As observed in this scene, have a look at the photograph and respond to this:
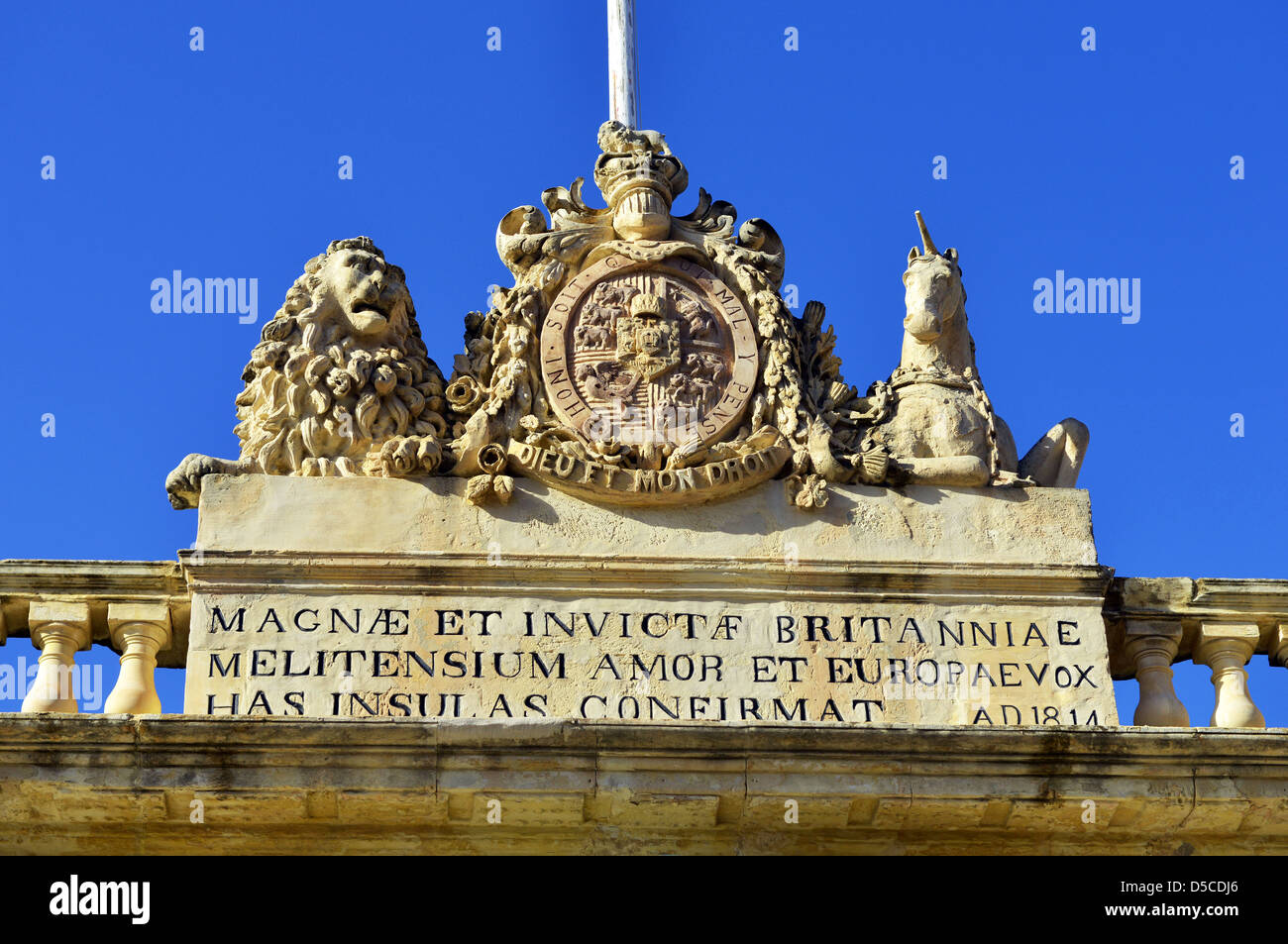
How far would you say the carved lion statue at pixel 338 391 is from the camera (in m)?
16.2

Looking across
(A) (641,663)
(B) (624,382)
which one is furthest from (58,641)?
(B) (624,382)

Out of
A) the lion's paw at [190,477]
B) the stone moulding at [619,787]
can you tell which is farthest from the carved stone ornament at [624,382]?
the stone moulding at [619,787]

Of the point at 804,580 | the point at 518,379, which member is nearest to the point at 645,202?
the point at 518,379

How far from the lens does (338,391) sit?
1623 cm

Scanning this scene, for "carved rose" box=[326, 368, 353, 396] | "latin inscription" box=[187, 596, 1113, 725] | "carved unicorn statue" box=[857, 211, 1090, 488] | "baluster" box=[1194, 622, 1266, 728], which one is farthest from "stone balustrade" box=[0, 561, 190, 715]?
"baluster" box=[1194, 622, 1266, 728]

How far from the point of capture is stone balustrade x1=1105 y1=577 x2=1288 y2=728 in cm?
1598

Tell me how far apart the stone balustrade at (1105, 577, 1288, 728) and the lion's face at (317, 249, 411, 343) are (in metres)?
4.44

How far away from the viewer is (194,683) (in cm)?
1522

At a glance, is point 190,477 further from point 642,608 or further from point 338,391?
point 642,608

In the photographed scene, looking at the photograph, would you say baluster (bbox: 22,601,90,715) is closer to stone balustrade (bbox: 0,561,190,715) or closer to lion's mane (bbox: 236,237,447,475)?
stone balustrade (bbox: 0,561,190,715)

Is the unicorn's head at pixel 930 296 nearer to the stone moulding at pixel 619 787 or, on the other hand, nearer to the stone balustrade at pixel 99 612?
the stone moulding at pixel 619 787
